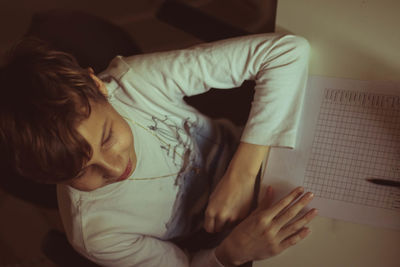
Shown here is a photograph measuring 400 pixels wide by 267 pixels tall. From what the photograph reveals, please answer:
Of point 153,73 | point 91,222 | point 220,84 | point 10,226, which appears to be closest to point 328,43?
point 220,84

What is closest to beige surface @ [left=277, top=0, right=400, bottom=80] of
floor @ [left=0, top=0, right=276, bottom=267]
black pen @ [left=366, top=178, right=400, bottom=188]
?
black pen @ [left=366, top=178, right=400, bottom=188]

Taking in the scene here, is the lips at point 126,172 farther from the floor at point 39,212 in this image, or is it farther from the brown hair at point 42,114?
the floor at point 39,212

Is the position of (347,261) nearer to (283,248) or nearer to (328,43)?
(283,248)

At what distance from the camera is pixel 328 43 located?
0.64 m

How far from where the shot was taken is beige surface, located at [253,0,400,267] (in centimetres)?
57

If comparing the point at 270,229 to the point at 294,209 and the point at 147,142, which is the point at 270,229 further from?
the point at 147,142

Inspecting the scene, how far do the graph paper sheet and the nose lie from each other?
0.96 feet

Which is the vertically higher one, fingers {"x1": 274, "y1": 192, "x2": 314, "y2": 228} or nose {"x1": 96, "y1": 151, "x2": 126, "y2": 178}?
nose {"x1": 96, "y1": 151, "x2": 126, "y2": 178}

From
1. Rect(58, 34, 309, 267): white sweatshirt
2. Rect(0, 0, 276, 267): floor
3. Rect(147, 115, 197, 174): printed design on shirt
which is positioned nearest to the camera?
Rect(58, 34, 309, 267): white sweatshirt

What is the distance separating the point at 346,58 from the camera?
2.06 feet

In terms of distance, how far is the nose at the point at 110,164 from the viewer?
57cm

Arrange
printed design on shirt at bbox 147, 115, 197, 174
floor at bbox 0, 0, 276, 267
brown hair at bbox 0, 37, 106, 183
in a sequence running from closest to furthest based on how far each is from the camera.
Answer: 1. brown hair at bbox 0, 37, 106, 183
2. printed design on shirt at bbox 147, 115, 197, 174
3. floor at bbox 0, 0, 276, 267

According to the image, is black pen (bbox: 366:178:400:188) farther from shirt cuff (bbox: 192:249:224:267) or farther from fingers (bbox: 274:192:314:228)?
shirt cuff (bbox: 192:249:224:267)

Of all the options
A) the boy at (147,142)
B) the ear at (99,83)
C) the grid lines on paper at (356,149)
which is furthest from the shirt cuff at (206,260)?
the ear at (99,83)
